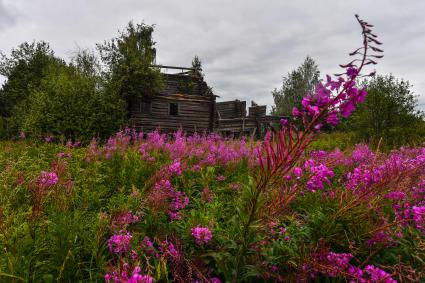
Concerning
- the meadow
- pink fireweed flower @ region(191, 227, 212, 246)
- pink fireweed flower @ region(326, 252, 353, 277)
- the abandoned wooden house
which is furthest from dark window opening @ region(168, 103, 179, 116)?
pink fireweed flower @ region(326, 252, 353, 277)

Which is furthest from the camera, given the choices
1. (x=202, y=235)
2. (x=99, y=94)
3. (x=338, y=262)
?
(x=99, y=94)

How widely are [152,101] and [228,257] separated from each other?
84.5 ft

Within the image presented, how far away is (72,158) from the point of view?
7629mm

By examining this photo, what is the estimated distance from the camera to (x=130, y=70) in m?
24.4

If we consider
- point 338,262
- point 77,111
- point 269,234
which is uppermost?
point 77,111

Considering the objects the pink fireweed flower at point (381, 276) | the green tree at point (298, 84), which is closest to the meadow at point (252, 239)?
the pink fireweed flower at point (381, 276)

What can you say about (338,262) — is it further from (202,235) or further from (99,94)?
(99,94)

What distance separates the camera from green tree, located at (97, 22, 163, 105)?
24281 mm

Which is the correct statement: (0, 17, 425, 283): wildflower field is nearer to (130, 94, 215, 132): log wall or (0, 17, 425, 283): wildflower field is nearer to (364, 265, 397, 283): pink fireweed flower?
(364, 265, 397, 283): pink fireweed flower

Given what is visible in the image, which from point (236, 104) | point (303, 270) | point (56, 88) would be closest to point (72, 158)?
point (303, 270)

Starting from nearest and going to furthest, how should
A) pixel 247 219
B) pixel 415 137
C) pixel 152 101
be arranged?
pixel 247 219, pixel 415 137, pixel 152 101

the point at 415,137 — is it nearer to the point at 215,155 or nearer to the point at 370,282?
the point at 215,155

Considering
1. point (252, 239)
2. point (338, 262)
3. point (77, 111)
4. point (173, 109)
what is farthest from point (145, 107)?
point (338, 262)

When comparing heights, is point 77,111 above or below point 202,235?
above
